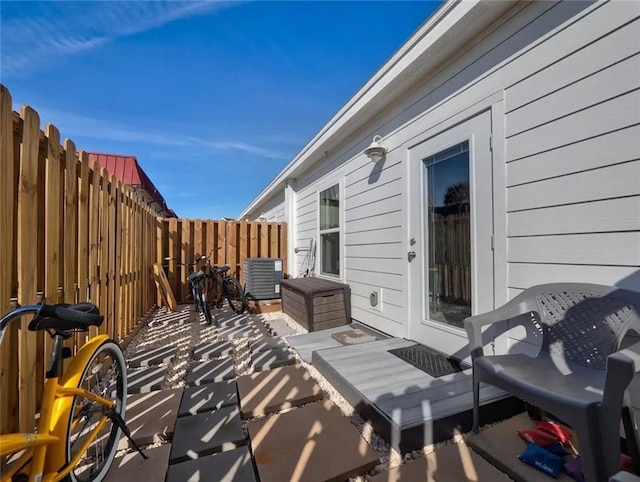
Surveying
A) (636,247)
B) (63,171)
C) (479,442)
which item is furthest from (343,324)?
(63,171)

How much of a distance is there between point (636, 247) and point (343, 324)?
3061mm

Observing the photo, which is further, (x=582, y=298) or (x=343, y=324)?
(x=343, y=324)

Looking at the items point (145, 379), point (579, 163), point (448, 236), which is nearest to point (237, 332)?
point (145, 379)

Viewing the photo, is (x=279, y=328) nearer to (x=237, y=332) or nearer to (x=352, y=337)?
(x=237, y=332)

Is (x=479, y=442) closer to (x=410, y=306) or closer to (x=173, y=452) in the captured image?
(x=410, y=306)

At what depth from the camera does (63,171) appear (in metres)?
1.99

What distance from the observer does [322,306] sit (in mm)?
3842

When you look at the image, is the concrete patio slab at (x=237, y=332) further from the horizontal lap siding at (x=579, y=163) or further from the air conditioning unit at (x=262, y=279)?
the horizontal lap siding at (x=579, y=163)

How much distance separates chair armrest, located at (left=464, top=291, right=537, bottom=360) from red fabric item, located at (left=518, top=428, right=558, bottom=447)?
17.6 inches

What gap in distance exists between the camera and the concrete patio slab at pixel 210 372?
7.85 ft

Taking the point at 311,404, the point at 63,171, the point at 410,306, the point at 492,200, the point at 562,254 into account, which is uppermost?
the point at 63,171

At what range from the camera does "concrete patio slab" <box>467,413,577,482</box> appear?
52.3 inches

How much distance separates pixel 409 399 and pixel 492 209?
1.49 m

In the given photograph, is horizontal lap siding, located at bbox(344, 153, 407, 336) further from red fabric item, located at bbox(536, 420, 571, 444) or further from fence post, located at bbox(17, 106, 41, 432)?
fence post, located at bbox(17, 106, 41, 432)
